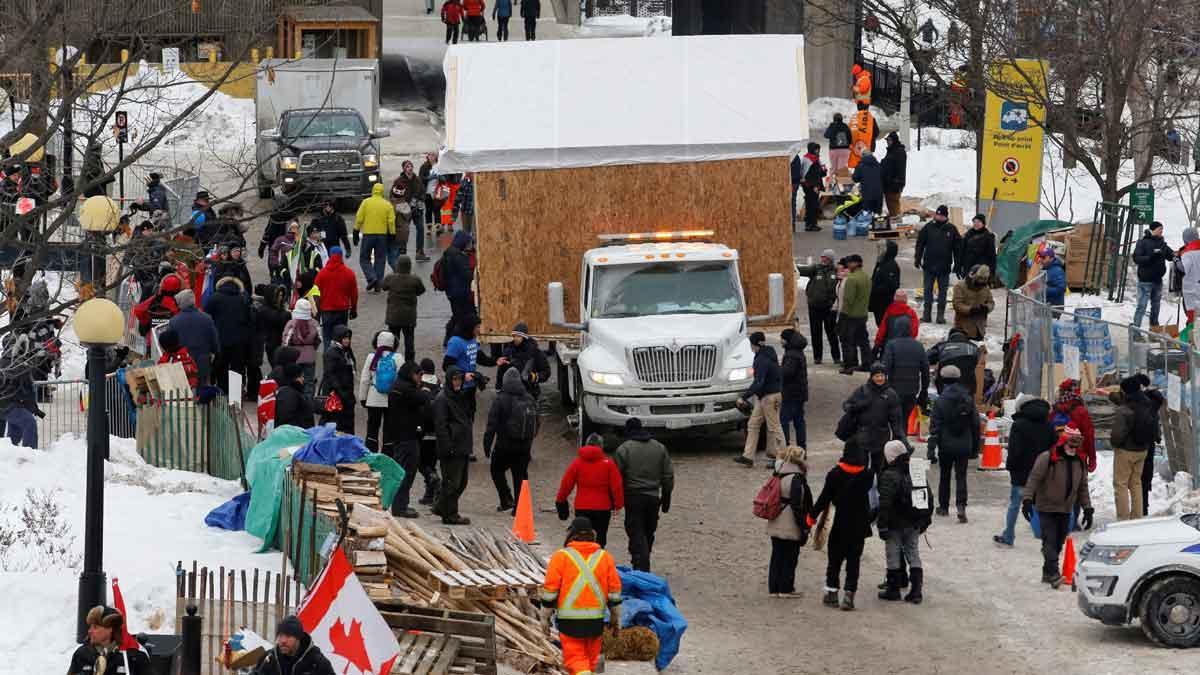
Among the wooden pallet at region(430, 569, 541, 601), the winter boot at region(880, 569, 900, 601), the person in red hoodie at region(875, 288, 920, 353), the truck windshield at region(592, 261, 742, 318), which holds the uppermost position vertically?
the truck windshield at region(592, 261, 742, 318)

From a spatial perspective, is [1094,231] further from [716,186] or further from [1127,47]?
[716,186]

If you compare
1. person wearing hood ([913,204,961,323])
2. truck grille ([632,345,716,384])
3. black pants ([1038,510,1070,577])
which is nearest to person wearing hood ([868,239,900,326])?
person wearing hood ([913,204,961,323])

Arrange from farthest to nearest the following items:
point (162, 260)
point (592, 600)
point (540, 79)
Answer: point (540, 79), point (162, 260), point (592, 600)

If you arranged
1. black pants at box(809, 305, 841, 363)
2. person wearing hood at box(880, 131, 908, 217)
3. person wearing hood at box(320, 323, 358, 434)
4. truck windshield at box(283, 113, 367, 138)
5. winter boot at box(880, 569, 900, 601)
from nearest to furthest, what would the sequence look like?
winter boot at box(880, 569, 900, 601), person wearing hood at box(320, 323, 358, 434), black pants at box(809, 305, 841, 363), person wearing hood at box(880, 131, 908, 217), truck windshield at box(283, 113, 367, 138)

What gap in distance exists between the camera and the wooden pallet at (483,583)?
52.1 feet

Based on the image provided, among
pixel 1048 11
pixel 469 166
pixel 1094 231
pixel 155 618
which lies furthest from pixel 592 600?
pixel 1048 11

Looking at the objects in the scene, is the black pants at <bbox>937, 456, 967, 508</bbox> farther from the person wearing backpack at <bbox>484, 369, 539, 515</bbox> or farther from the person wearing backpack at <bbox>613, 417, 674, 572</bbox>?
the person wearing backpack at <bbox>484, 369, 539, 515</bbox>

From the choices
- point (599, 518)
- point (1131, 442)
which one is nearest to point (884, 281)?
point (1131, 442)

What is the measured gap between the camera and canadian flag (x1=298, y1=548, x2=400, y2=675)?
12922 millimetres

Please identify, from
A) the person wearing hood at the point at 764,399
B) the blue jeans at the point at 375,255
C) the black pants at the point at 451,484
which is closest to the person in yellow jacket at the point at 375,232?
the blue jeans at the point at 375,255

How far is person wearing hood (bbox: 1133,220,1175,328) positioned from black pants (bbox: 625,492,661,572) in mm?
13337

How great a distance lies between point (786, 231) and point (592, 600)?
11.4 meters

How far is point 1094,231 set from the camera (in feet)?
108

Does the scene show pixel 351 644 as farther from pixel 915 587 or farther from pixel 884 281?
pixel 884 281
